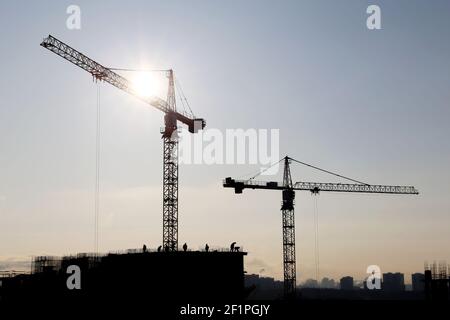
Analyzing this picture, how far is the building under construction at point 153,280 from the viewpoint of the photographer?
79.8 m

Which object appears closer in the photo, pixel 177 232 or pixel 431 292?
pixel 431 292

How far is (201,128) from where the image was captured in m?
111

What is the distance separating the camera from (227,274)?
273 ft

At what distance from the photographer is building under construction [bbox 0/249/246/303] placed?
79750 millimetres

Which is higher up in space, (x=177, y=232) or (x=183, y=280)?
(x=177, y=232)

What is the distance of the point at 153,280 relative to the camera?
264 feet

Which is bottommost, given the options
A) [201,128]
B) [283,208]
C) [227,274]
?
[227,274]
